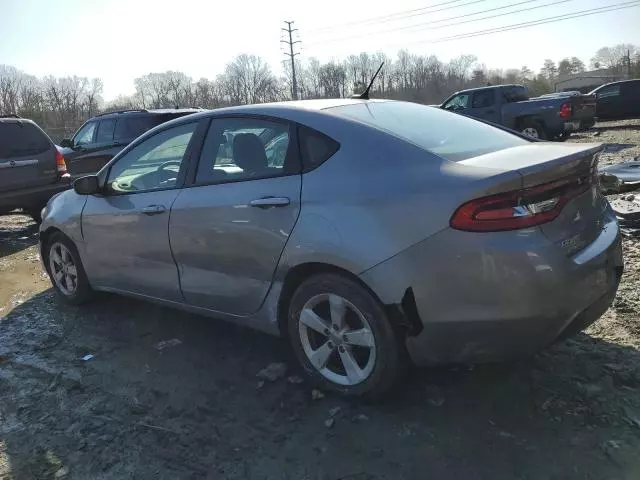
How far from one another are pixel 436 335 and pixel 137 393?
186cm

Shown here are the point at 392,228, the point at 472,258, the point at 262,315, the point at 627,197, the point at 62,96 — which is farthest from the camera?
the point at 62,96

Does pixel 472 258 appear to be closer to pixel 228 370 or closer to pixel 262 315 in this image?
pixel 262 315

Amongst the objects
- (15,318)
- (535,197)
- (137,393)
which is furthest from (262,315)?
(15,318)

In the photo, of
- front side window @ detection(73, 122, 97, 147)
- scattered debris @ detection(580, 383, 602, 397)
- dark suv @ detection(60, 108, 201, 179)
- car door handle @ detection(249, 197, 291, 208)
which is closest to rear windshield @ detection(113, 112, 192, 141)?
dark suv @ detection(60, 108, 201, 179)

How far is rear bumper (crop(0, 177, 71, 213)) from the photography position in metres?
7.73

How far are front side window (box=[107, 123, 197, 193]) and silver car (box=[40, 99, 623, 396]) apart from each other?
0.06 feet

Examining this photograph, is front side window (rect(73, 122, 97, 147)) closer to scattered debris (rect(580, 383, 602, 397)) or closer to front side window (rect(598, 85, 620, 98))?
scattered debris (rect(580, 383, 602, 397))

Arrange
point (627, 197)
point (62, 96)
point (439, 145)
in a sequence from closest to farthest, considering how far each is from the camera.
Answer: point (439, 145)
point (627, 197)
point (62, 96)

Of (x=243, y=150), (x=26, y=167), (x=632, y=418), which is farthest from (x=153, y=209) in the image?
(x=26, y=167)

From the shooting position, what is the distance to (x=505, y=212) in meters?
2.44

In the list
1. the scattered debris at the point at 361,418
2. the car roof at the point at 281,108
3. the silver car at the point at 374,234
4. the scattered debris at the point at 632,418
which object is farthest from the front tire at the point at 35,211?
the scattered debris at the point at 632,418

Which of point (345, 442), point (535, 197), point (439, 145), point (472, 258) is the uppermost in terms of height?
point (439, 145)

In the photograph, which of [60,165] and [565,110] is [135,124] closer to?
[60,165]

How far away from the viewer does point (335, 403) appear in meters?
3.06
